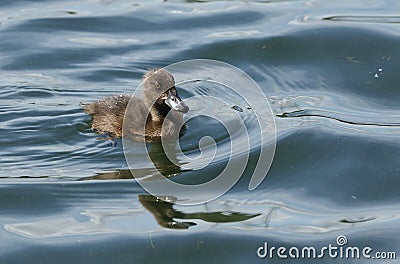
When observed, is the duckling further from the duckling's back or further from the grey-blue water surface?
the grey-blue water surface

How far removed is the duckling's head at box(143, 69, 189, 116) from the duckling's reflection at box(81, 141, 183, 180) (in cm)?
38

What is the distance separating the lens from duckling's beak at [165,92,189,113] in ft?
24.8

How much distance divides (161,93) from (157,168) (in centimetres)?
93

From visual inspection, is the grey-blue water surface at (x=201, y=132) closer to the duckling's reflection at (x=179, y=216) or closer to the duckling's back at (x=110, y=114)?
the duckling's reflection at (x=179, y=216)

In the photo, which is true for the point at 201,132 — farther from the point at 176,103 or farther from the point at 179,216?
the point at 179,216

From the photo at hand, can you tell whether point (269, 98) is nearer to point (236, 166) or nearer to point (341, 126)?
point (341, 126)

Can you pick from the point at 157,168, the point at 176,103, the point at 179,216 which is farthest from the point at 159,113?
the point at 179,216

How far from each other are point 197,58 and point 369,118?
208cm

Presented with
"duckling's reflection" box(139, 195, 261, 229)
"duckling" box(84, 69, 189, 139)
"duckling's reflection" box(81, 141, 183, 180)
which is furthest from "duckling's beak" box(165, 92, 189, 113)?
"duckling's reflection" box(139, 195, 261, 229)

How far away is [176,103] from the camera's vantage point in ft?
25.2

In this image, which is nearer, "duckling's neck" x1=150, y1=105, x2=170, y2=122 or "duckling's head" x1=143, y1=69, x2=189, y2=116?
"duckling's head" x1=143, y1=69, x2=189, y2=116

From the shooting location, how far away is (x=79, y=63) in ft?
29.9

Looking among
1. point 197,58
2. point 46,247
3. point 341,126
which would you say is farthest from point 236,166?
point 197,58

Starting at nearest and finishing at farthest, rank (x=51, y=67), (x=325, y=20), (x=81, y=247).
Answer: (x=81, y=247) < (x=51, y=67) < (x=325, y=20)
